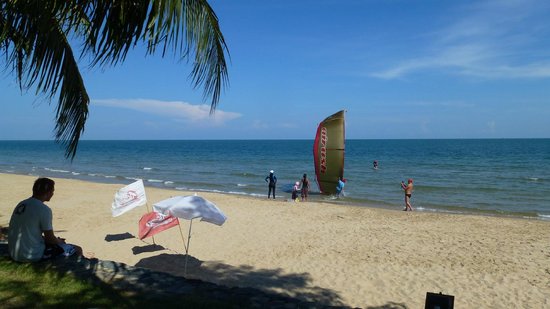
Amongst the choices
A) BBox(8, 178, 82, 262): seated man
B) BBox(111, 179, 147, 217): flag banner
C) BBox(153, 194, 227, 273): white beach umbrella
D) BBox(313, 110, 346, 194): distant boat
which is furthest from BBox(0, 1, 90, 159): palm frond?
BBox(313, 110, 346, 194): distant boat

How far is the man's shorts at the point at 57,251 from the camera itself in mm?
5234

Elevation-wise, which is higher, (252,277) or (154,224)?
(154,224)

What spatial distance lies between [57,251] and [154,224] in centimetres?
380

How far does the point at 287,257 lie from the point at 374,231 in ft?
12.8

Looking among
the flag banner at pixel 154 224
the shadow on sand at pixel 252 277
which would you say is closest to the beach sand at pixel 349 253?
the shadow on sand at pixel 252 277

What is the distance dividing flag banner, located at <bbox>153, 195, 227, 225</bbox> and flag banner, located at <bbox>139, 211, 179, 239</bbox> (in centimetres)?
156

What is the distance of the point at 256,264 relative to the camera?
9414mm

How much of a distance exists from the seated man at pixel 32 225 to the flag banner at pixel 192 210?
2.43 meters

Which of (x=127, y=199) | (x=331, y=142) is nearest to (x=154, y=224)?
(x=127, y=199)

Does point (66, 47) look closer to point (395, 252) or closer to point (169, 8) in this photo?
point (169, 8)

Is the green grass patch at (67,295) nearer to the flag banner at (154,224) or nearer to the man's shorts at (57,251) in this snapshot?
the man's shorts at (57,251)

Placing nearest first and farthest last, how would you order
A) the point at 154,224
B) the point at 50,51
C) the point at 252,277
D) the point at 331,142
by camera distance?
1. the point at 50,51
2. the point at 252,277
3. the point at 154,224
4. the point at 331,142

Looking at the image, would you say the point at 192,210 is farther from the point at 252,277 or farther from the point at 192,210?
the point at 252,277

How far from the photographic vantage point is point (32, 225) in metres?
4.96
